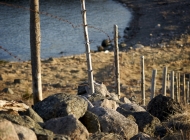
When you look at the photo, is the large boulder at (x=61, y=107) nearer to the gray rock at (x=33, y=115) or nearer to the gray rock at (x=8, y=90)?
the gray rock at (x=33, y=115)

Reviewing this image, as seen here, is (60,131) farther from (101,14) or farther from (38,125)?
(101,14)

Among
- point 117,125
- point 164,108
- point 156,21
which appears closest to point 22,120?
point 117,125

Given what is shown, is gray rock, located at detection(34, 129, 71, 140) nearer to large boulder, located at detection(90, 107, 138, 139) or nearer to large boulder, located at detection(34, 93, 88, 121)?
large boulder, located at detection(34, 93, 88, 121)

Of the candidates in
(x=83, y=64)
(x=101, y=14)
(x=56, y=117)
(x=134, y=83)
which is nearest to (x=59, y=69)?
(x=83, y=64)

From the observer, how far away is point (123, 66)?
1933 cm

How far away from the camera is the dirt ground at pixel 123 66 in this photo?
1609 cm

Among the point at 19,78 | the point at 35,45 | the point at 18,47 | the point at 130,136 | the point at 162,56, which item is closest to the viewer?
the point at 130,136

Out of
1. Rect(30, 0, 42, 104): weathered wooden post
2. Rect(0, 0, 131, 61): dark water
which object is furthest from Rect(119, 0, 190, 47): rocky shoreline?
Rect(30, 0, 42, 104): weathered wooden post

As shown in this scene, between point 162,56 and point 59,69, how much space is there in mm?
5578

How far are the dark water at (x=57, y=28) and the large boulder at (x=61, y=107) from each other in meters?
16.4

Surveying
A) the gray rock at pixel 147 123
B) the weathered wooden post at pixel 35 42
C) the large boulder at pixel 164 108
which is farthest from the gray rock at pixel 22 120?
the large boulder at pixel 164 108

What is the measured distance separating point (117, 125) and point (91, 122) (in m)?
0.41

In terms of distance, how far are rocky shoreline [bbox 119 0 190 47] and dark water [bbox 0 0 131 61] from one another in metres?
1.12

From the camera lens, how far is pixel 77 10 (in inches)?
1310
